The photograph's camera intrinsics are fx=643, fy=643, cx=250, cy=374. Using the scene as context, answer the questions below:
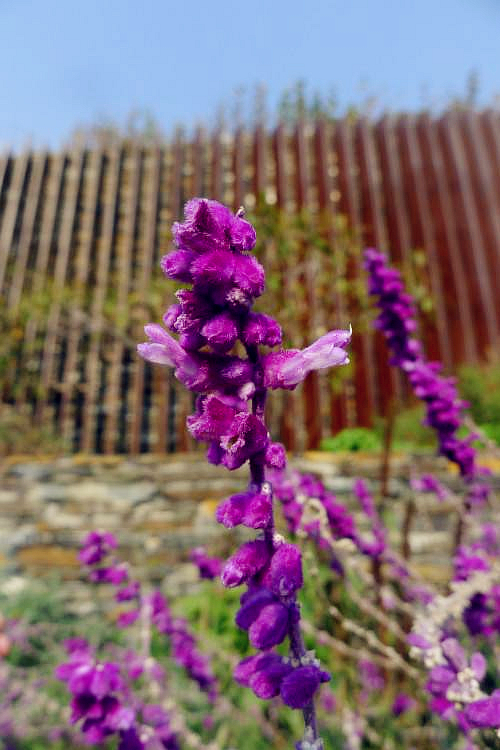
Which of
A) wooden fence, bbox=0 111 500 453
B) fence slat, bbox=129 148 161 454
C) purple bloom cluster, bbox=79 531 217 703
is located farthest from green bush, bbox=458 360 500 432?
purple bloom cluster, bbox=79 531 217 703

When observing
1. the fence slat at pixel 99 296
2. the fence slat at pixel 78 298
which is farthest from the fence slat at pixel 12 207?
the fence slat at pixel 99 296

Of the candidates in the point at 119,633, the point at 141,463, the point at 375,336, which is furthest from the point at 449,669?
the point at 375,336

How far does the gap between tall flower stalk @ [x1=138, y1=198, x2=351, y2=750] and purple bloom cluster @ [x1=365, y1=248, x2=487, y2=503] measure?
890 millimetres

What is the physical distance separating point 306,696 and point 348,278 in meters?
6.39

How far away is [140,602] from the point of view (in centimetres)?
215

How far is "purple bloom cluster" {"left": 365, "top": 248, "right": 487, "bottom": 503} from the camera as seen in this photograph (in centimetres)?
154

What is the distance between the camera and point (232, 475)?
445 cm

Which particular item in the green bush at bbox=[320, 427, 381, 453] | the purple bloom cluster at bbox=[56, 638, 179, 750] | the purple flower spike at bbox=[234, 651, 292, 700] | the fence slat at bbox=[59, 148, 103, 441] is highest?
the fence slat at bbox=[59, 148, 103, 441]

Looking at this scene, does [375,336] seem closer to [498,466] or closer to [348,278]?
[348,278]

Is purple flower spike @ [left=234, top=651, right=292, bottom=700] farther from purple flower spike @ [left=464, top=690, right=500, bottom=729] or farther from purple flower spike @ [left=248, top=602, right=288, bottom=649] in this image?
purple flower spike @ [left=464, top=690, right=500, bottom=729]

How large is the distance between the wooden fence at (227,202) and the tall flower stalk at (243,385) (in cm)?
523

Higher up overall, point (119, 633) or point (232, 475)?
point (232, 475)

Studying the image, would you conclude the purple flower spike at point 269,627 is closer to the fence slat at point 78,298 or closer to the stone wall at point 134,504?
the stone wall at point 134,504

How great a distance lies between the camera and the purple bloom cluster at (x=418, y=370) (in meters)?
1.54
